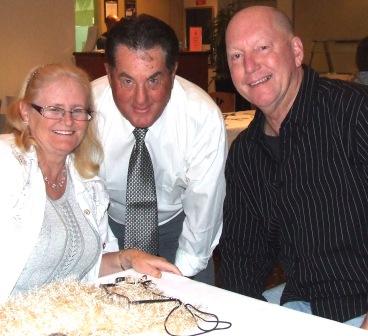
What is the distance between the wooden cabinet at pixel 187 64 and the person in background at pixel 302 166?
4868 mm

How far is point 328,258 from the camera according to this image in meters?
2.05

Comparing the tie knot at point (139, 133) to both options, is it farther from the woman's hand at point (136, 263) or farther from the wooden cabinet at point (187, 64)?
the wooden cabinet at point (187, 64)

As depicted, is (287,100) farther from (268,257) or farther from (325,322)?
(325,322)

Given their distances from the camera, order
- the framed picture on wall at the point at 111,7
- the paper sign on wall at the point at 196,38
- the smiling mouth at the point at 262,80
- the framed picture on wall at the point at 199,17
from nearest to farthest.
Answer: the smiling mouth at the point at 262,80 < the paper sign on wall at the point at 196,38 < the framed picture on wall at the point at 111,7 < the framed picture on wall at the point at 199,17

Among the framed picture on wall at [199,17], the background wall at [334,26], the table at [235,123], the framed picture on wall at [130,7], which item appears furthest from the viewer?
the framed picture on wall at [199,17]

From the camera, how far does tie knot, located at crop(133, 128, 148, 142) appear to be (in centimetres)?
270

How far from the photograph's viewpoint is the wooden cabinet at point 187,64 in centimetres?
711

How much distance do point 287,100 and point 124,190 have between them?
0.99 m

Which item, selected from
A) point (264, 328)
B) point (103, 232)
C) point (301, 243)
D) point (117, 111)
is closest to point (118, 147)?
point (117, 111)

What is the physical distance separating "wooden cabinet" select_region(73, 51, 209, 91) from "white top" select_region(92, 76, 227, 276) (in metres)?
4.37

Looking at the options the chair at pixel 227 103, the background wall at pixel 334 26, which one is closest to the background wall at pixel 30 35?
the chair at pixel 227 103

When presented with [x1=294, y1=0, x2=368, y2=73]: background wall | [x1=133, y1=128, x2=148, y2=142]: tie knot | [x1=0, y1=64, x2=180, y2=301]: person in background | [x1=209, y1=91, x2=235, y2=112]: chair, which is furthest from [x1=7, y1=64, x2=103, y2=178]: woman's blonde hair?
[x1=294, y1=0, x2=368, y2=73]: background wall

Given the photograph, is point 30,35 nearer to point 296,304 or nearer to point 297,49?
point 297,49

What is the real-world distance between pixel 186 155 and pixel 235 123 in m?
2.33
